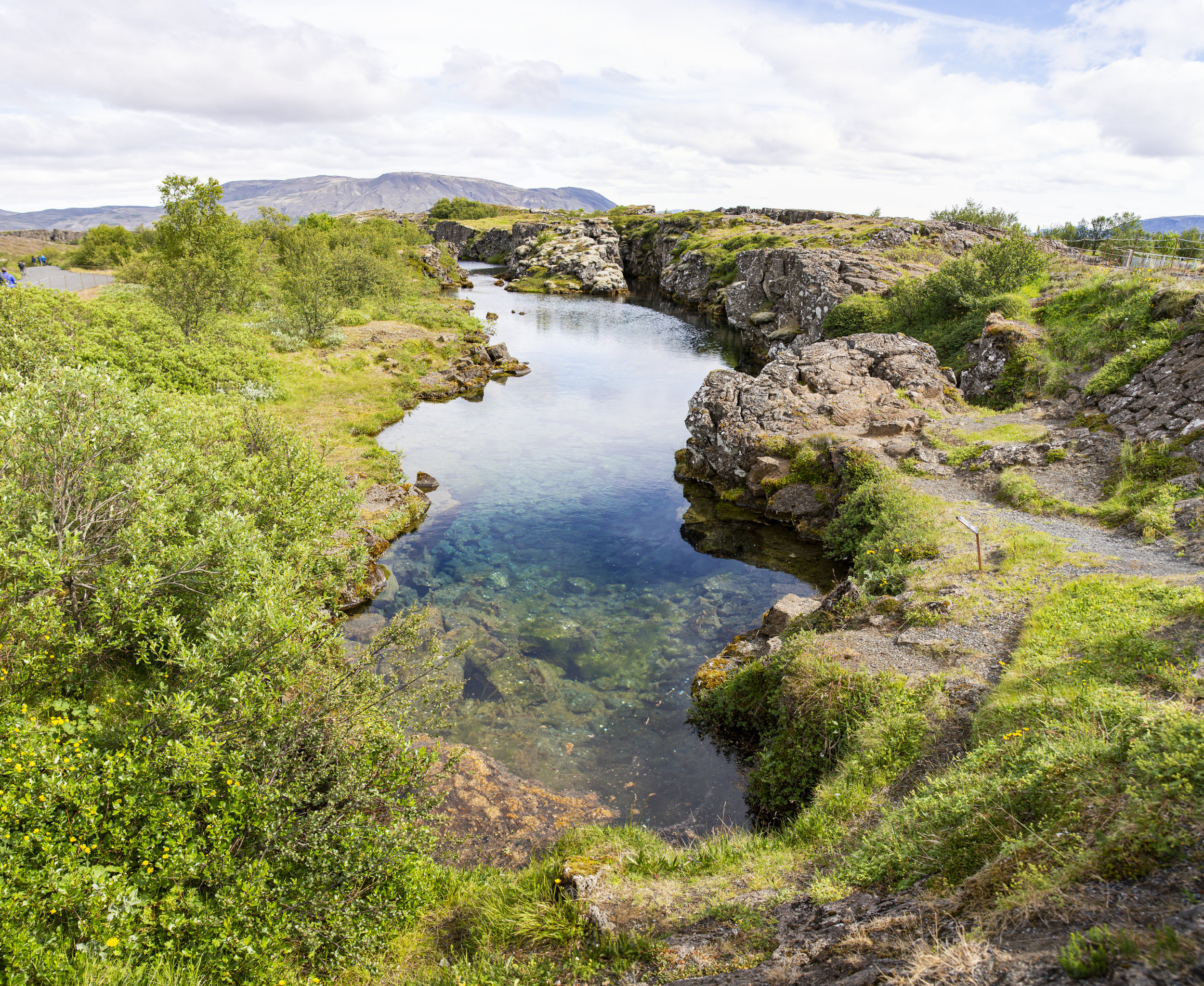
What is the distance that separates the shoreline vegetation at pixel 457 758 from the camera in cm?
698

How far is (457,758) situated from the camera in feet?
39.6

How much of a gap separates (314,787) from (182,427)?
428 inches

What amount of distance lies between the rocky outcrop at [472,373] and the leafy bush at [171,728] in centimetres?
3775

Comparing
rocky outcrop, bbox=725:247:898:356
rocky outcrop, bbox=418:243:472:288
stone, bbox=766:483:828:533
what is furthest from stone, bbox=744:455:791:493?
rocky outcrop, bbox=418:243:472:288

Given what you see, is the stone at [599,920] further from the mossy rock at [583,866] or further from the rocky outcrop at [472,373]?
the rocky outcrop at [472,373]

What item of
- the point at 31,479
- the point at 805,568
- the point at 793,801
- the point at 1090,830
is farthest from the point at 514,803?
the point at 805,568

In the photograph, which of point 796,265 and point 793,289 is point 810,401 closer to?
point 793,289

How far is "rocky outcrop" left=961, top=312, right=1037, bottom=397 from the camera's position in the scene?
37.2 metres

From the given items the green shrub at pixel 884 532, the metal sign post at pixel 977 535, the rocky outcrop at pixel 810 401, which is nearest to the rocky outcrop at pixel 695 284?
the rocky outcrop at pixel 810 401

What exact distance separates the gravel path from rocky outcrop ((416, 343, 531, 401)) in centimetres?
3875

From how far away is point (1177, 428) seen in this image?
2339cm

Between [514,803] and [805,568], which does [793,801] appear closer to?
[514,803]

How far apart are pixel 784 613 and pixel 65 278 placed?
251 feet

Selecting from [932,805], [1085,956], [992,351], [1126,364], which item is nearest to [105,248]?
[992,351]
